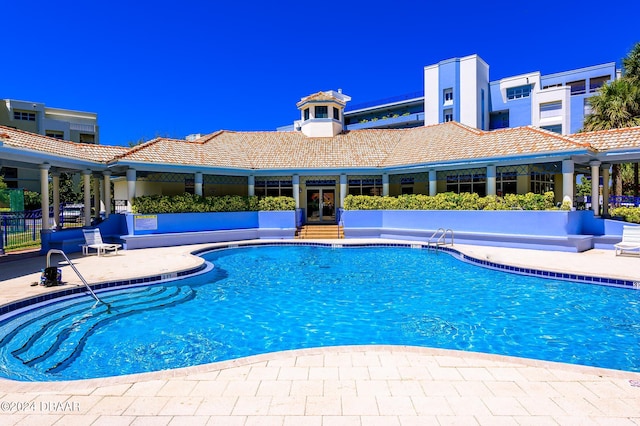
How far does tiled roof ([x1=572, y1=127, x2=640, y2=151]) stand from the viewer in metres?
15.2

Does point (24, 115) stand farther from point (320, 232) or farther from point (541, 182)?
point (541, 182)

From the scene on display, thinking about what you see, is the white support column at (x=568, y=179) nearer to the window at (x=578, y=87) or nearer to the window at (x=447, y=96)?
the window at (x=447, y=96)

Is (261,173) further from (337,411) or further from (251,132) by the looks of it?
(337,411)

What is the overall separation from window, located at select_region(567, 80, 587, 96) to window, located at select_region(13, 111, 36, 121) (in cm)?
7170

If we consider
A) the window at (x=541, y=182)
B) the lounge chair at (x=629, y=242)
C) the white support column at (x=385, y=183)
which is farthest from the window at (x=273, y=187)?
the lounge chair at (x=629, y=242)

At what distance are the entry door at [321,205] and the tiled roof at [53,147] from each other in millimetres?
11919

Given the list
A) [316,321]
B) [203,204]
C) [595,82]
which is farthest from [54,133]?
[595,82]

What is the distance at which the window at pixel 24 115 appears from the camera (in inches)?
2020

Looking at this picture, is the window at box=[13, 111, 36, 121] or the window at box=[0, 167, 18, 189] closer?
the window at box=[0, 167, 18, 189]

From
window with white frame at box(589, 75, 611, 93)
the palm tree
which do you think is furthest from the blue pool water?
window with white frame at box(589, 75, 611, 93)

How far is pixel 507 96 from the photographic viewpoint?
1706 inches

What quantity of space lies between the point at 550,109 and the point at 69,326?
47056 mm

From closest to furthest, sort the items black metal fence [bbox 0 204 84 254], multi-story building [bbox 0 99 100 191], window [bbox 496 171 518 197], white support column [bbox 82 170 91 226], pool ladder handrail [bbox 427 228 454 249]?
1. black metal fence [bbox 0 204 84 254]
2. pool ladder handrail [bbox 427 228 454 249]
3. white support column [bbox 82 170 91 226]
4. window [bbox 496 171 518 197]
5. multi-story building [bbox 0 99 100 191]

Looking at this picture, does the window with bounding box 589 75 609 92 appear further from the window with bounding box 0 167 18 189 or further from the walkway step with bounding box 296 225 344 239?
the window with bounding box 0 167 18 189
